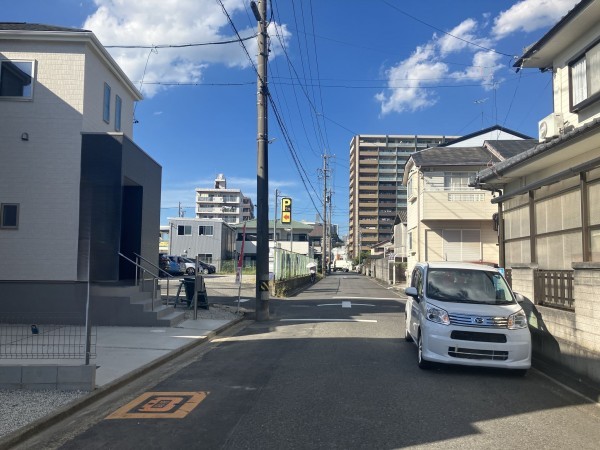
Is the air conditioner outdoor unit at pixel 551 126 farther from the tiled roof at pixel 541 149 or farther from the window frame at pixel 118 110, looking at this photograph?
the window frame at pixel 118 110

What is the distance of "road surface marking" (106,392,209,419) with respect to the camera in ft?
19.2

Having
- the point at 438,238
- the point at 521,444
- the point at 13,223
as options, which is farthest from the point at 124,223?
the point at 438,238

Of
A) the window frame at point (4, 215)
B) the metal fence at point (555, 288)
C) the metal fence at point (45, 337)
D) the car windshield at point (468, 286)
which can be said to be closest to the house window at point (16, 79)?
the window frame at point (4, 215)

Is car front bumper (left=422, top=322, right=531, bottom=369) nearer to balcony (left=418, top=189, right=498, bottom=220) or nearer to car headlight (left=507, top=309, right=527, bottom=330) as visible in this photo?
car headlight (left=507, top=309, right=527, bottom=330)

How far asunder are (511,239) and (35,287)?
12.0 metres

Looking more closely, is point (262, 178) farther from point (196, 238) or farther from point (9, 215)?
point (196, 238)

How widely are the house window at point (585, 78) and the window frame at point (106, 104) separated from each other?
12.4 m

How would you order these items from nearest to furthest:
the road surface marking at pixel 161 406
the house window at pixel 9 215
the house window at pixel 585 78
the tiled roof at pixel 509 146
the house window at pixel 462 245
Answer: the road surface marking at pixel 161 406, the house window at pixel 585 78, the house window at pixel 9 215, the tiled roof at pixel 509 146, the house window at pixel 462 245

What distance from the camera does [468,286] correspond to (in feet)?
29.5

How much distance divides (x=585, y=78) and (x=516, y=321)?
7.04m

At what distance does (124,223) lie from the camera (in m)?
15.0

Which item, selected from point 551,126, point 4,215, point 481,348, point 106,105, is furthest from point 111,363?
point 551,126

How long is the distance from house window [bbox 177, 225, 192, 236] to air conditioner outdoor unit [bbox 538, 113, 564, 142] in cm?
5118

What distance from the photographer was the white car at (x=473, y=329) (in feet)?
25.1
